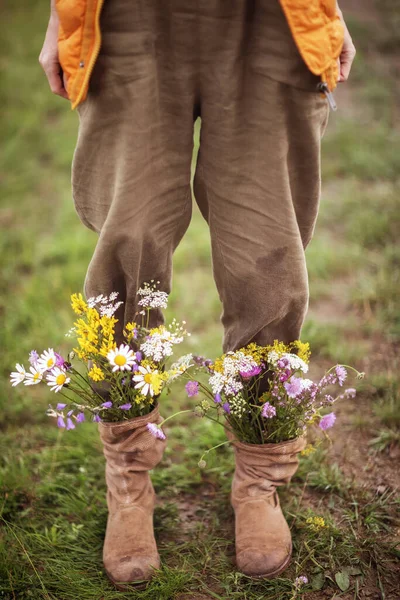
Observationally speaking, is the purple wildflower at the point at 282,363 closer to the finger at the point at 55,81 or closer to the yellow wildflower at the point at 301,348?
the yellow wildflower at the point at 301,348

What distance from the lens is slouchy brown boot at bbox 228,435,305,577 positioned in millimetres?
1496

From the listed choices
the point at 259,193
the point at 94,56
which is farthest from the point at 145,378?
the point at 94,56

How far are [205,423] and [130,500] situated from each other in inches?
23.7

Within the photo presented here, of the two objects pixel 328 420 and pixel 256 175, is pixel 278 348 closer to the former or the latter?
pixel 328 420

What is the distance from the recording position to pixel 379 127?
13.7 feet

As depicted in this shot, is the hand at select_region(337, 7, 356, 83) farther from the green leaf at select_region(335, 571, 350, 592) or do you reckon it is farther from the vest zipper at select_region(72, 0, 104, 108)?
the green leaf at select_region(335, 571, 350, 592)

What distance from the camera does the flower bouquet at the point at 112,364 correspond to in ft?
4.61

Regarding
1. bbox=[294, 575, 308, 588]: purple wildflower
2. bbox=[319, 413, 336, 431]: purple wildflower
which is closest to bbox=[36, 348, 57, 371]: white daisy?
bbox=[319, 413, 336, 431]: purple wildflower

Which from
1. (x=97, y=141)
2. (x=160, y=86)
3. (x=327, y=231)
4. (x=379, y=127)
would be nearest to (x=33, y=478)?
(x=97, y=141)

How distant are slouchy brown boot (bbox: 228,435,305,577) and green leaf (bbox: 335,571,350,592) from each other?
136mm

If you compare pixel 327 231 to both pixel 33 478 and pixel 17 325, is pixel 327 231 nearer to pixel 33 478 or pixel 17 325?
pixel 17 325

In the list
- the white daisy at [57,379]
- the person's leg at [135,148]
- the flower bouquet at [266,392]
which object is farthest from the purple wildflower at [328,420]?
the white daisy at [57,379]

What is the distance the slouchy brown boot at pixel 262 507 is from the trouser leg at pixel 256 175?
308 millimetres

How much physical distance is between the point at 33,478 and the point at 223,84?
146cm
